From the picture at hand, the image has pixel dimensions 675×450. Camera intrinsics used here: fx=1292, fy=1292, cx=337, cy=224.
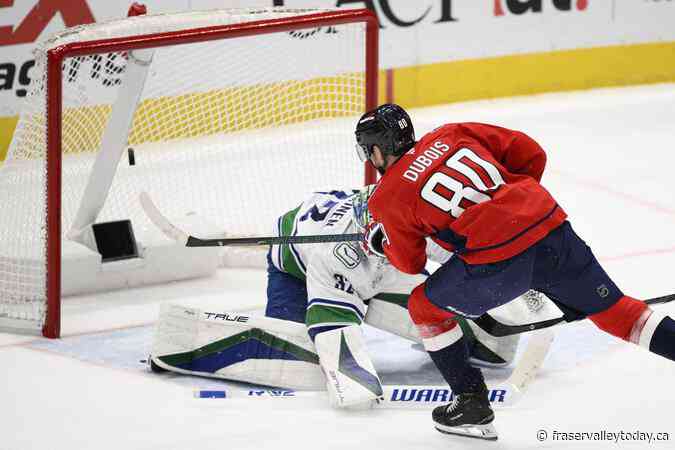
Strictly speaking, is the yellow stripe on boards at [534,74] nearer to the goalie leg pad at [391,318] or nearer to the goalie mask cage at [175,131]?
the goalie mask cage at [175,131]

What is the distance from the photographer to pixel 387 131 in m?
3.46

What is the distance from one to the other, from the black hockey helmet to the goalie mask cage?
4.29ft

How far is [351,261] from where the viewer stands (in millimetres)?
4090

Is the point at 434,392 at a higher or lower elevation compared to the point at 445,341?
lower

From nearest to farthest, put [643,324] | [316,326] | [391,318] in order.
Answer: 1. [643,324]
2. [316,326]
3. [391,318]

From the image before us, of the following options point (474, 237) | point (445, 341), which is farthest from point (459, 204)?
point (445, 341)

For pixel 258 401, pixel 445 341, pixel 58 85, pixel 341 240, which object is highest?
pixel 58 85

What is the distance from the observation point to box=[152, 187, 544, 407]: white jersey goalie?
4000 mm

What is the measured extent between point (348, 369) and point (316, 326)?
19cm

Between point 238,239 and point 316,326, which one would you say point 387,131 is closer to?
point 316,326

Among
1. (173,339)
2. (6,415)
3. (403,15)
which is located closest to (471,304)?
(173,339)

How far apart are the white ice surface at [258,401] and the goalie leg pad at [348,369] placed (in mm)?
58

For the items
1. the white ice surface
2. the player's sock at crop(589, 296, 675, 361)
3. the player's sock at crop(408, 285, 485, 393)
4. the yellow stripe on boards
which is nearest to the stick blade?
the white ice surface

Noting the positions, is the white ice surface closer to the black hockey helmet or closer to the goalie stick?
the goalie stick
